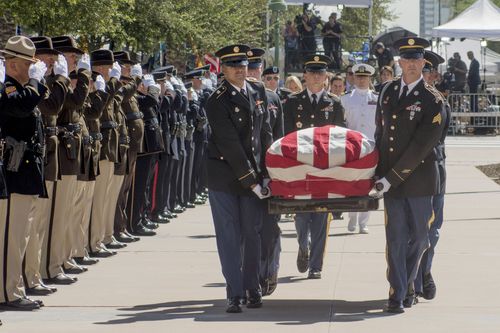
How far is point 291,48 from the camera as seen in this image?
139 feet

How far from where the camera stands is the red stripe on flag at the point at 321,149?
10.8 meters

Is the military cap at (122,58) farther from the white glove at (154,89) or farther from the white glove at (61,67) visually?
the white glove at (61,67)

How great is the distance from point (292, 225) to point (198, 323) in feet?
25.1

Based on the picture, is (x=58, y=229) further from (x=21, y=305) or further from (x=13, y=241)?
(x=21, y=305)

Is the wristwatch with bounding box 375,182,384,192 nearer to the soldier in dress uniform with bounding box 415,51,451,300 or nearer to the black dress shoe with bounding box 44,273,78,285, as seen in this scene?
the soldier in dress uniform with bounding box 415,51,451,300

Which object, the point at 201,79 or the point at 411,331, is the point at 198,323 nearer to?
Answer: the point at 411,331

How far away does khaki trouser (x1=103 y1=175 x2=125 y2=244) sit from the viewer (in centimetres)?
1493

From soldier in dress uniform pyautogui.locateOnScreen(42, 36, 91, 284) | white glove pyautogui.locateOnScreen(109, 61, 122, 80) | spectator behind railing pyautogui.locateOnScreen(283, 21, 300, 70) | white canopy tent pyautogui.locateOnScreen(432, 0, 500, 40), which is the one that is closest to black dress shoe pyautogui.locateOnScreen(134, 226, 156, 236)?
white glove pyautogui.locateOnScreen(109, 61, 122, 80)

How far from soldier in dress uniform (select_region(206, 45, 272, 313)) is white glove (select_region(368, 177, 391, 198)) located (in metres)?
0.80

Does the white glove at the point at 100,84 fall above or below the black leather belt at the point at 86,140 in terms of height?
above

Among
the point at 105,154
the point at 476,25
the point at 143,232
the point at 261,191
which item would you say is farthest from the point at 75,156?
the point at 476,25

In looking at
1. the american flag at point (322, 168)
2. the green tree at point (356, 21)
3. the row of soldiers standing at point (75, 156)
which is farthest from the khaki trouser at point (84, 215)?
the green tree at point (356, 21)

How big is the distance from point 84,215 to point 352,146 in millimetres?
3695

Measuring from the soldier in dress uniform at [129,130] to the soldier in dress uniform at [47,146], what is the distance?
2.81 m
